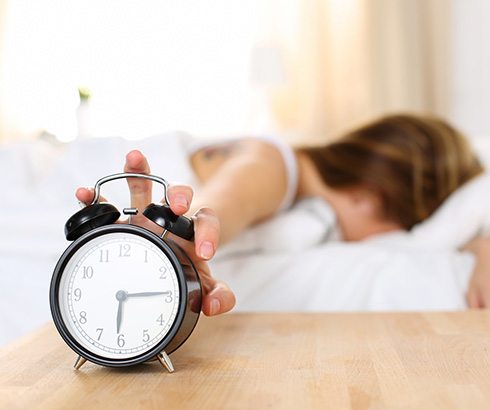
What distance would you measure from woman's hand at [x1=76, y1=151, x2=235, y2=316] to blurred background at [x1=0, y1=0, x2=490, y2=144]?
10.8 ft

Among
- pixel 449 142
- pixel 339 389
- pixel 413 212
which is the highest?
pixel 339 389

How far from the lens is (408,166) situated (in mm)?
2064

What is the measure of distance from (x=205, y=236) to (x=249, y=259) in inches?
36.8

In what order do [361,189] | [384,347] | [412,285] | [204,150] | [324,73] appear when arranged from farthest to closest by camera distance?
[324,73] → [361,189] → [204,150] → [412,285] → [384,347]

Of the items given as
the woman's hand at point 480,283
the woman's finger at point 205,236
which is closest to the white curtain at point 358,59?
the woman's hand at point 480,283

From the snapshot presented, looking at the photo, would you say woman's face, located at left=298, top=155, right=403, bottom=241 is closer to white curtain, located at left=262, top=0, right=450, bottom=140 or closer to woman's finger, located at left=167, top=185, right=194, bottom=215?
woman's finger, located at left=167, top=185, right=194, bottom=215

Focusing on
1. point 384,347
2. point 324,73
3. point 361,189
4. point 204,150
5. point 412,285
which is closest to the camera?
point 384,347

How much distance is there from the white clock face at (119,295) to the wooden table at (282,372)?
0.04 metres

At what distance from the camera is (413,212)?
2.06m

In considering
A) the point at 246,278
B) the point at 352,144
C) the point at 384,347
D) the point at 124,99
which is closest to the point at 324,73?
the point at 124,99

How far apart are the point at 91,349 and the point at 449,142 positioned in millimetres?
1489

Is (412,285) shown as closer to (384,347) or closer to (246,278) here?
(246,278)

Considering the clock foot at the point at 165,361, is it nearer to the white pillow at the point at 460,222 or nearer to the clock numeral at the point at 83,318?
the clock numeral at the point at 83,318

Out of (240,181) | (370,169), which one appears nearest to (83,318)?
(240,181)
